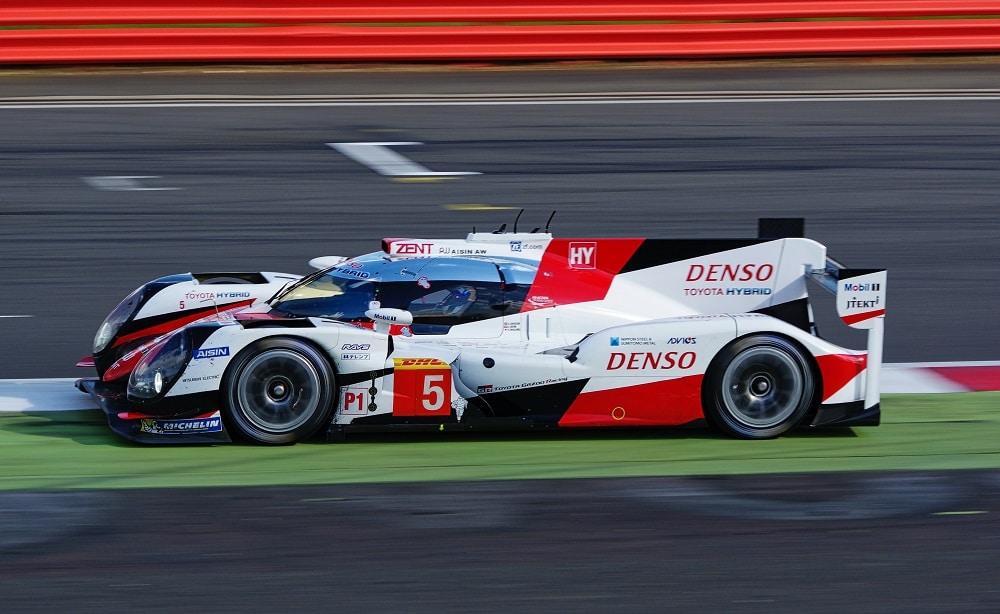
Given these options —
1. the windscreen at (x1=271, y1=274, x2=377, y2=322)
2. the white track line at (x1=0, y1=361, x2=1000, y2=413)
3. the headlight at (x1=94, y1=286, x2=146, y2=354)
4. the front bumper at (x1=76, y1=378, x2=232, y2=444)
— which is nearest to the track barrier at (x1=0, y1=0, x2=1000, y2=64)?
the white track line at (x1=0, y1=361, x2=1000, y2=413)

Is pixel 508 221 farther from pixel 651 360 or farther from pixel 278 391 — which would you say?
pixel 278 391

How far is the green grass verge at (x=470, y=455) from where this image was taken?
6.38 metres

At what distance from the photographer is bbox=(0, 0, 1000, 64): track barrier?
16703mm

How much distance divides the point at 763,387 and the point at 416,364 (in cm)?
182

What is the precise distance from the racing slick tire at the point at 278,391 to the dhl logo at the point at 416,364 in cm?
34

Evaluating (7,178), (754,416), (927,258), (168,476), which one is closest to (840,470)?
(754,416)

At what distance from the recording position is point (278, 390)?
Result: 22.1 ft

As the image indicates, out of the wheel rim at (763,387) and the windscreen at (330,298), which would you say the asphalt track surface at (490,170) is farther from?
the wheel rim at (763,387)

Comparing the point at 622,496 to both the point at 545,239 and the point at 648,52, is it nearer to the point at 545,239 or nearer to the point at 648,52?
the point at 545,239

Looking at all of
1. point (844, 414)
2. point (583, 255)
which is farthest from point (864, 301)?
point (583, 255)

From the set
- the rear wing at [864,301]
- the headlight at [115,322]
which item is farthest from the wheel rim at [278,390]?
the rear wing at [864,301]

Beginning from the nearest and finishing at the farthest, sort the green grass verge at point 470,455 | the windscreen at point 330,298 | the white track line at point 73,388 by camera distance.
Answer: the green grass verge at point 470,455 < the windscreen at point 330,298 < the white track line at point 73,388

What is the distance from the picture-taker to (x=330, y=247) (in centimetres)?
1130

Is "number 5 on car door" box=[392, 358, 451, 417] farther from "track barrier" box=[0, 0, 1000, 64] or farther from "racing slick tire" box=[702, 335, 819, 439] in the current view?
"track barrier" box=[0, 0, 1000, 64]
